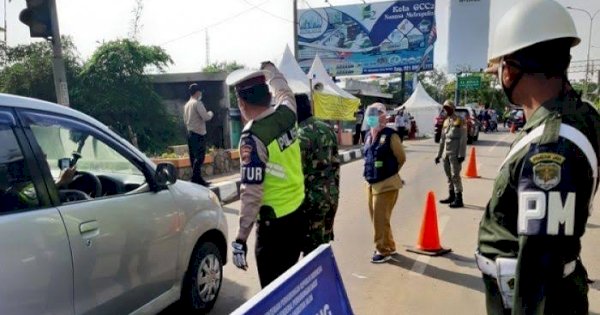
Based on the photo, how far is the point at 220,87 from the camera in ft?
58.4

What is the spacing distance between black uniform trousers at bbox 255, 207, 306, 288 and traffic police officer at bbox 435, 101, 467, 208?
531 centimetres

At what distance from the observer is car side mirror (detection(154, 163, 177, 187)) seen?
123 inches

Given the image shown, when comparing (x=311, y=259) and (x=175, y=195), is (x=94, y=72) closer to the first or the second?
(x=175, y=195)

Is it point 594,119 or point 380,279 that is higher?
point 594,119

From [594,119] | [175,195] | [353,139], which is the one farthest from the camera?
[353,139]

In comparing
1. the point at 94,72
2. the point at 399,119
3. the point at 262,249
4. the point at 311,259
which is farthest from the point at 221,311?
the point at 399,119

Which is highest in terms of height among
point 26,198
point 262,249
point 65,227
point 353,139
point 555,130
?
point 555,130

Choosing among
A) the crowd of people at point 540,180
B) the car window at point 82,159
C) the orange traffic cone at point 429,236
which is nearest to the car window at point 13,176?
the car window at point 82,159

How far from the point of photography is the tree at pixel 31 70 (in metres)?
18.0

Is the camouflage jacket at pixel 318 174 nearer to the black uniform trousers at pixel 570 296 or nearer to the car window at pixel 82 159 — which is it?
the car window at pixel 82 159

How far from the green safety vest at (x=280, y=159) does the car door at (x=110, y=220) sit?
0.84 m

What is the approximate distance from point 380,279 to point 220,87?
1437 centimetres

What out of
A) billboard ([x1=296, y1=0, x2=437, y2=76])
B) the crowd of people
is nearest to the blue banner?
the crowd of people

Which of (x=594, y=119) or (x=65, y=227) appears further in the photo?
(x=65, y=227)
